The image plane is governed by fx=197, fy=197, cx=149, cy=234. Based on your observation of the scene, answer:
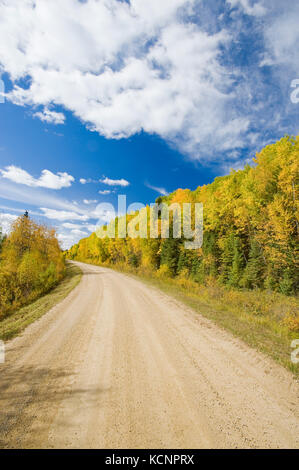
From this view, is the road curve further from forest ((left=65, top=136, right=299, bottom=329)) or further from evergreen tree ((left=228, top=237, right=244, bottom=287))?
evergreen tree ((left=228, top=237, right=244, bottom=287))

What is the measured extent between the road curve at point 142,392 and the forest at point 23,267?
11026 millimetres

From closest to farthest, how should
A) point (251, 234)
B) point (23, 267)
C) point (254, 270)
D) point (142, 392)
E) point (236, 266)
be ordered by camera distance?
point (142, 392), point (23, 267), point (254, 270), point (236, 266), point (251, 234)

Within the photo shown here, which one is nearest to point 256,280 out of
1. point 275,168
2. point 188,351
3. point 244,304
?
point 244,304

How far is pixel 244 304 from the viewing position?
47.2ft

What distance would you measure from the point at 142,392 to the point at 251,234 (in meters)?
23.3

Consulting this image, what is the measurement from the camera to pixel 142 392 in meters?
4.24

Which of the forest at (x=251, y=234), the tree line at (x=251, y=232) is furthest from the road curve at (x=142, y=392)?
the tree line at (x=251, y=232)

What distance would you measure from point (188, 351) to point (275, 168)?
2106 cm

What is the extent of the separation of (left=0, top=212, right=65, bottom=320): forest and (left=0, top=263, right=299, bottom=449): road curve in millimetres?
11026

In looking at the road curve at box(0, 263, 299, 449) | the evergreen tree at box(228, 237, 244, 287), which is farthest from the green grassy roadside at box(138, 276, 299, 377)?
the evergreen tree at box(228, 237, 244, 287)

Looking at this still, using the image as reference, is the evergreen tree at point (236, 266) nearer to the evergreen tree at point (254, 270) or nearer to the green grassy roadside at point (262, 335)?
the evergreen tree at point (254, 270)

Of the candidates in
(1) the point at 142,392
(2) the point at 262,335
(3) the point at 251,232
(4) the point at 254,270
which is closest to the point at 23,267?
(1) the point at 142,392

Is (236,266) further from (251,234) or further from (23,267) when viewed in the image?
(23,267)
